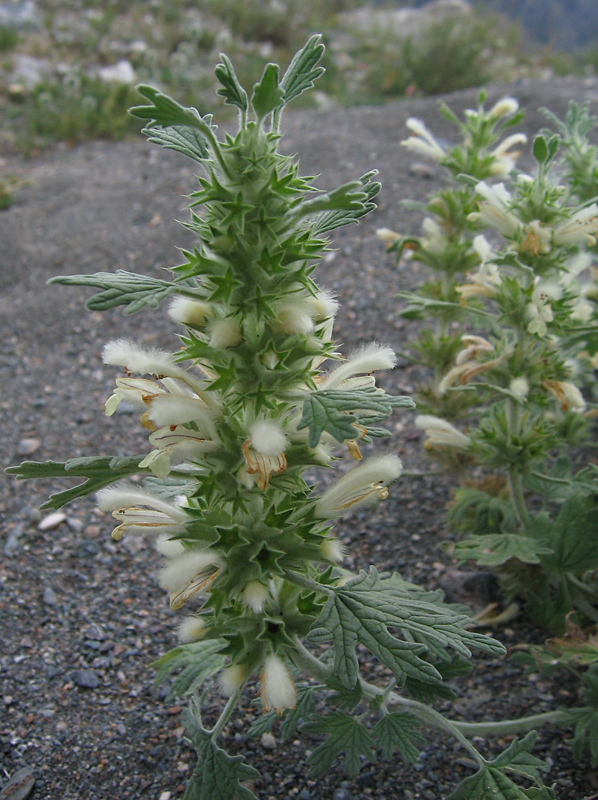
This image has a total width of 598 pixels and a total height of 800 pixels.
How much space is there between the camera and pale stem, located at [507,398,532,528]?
2.08m

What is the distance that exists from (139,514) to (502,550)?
3.22 feet

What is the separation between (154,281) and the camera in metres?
1.25

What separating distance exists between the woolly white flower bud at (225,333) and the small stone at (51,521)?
1545 millimetres

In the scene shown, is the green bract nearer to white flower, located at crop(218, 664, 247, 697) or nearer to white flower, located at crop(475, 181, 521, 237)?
white flower, located at crop(218, 664, 247, 697)

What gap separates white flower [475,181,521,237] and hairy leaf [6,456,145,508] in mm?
1232

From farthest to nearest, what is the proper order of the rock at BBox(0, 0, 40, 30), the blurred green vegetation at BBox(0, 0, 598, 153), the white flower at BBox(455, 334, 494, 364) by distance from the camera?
1. the rock at BBox(0, 0, 40, 30)
2. the blurred green vegetation at BBox(0, 0, 598, 153)
3. the white flower at BBox(455, 334, 494, 364)

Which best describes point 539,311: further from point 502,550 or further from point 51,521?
point 51,521

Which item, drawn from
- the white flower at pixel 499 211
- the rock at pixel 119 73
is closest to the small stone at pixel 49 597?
the white flower at pixel 499 211

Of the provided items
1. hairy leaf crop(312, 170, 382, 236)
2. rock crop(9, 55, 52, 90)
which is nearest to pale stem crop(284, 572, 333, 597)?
hairy leaf crop(312, 170, 382, 236)

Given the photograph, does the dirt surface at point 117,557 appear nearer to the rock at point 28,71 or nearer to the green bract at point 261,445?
the green bract at point 261,445

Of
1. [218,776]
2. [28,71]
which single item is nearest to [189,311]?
[218,776]

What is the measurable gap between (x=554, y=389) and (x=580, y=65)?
30.3 feet

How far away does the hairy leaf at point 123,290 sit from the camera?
113cm

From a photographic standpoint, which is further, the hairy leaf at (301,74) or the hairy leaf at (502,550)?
the hairy leaf at (502,550)
